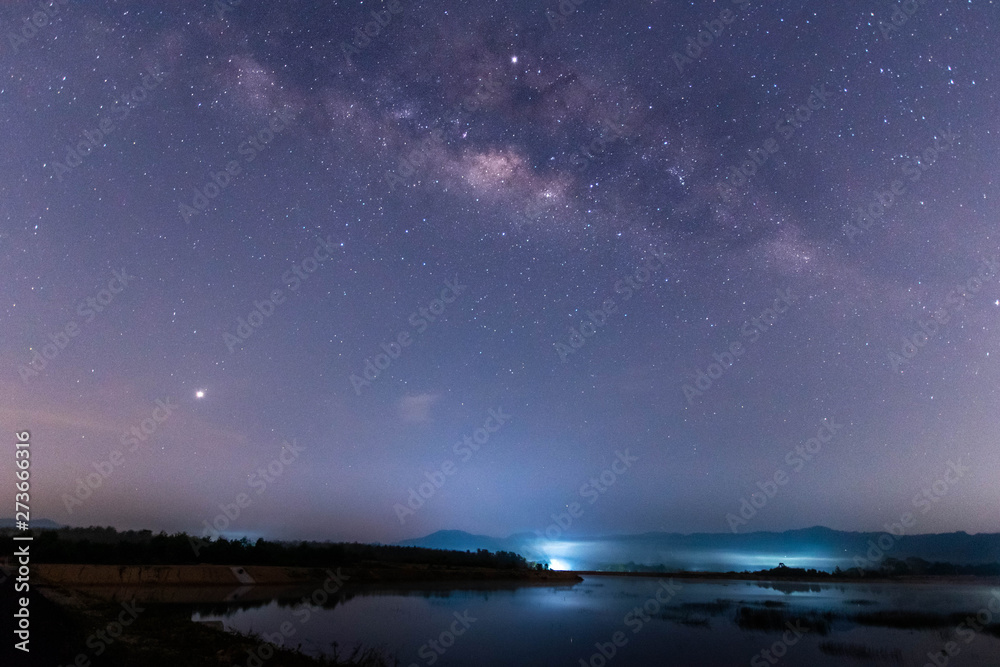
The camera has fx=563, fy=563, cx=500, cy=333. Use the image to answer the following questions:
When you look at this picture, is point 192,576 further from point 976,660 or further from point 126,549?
point 976,660

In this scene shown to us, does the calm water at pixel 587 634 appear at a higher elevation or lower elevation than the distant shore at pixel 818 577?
higher

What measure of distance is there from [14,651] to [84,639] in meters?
4.61

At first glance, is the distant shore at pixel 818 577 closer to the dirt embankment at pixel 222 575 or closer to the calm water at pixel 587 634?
the dirt embankment at pixel 222 575

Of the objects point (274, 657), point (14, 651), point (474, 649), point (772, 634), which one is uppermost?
point (14, 651)

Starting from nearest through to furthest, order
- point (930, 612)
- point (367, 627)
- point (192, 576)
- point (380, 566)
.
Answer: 1. point (367, 627)
2. point (930, 612)
3. point (192, 576)
4. point (380, 566)

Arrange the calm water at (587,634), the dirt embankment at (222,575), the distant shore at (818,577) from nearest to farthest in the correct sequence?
the calm water at (587,634) < the dirt embankment at (222,575) < the distant shore at (818,577)

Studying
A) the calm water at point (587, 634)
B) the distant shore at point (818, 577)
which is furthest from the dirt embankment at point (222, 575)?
the distant shore at point (818, 577)

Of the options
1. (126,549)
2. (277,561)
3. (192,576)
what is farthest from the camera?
(277,561)

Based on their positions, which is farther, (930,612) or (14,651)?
(930,612)

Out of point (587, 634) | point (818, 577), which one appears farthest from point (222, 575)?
point (818, 577)

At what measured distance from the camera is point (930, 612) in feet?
137

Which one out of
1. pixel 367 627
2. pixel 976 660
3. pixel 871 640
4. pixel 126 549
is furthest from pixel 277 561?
pixel 976 660

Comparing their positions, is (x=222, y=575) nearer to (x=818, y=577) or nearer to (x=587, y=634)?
(x=587, y=634)

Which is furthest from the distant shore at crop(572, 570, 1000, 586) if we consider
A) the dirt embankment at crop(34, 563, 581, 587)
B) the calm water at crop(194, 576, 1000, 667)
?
the calm water at crop(194, 576, 1000, 667)
